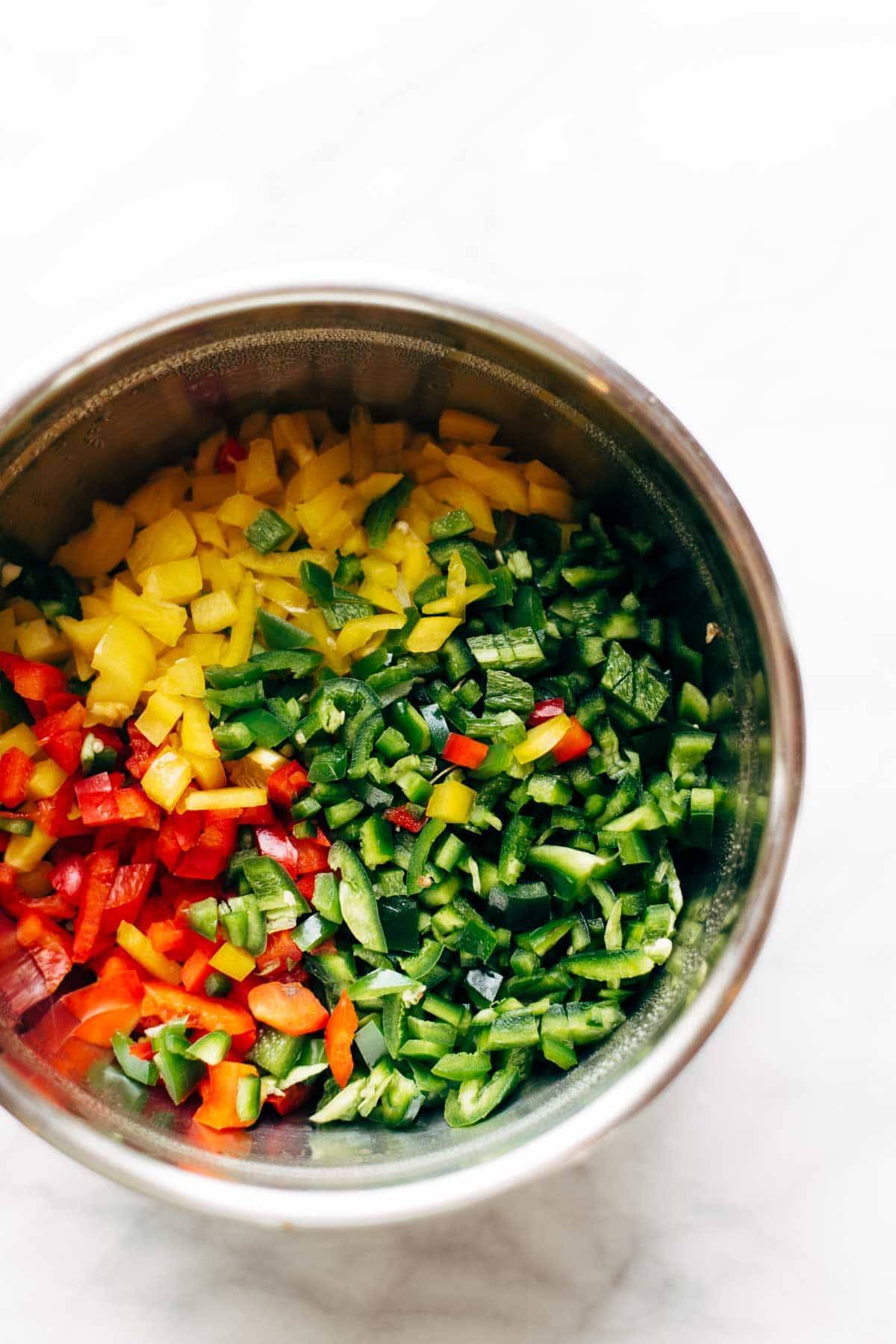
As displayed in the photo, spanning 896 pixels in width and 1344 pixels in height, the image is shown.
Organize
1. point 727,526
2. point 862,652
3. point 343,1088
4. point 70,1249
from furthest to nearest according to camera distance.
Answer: point 862,652 < point 70,1249 < point 343,1088 < point 727,526

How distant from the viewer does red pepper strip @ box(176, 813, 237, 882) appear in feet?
4.62

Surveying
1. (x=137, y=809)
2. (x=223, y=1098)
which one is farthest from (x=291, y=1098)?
(x=137, y=809)

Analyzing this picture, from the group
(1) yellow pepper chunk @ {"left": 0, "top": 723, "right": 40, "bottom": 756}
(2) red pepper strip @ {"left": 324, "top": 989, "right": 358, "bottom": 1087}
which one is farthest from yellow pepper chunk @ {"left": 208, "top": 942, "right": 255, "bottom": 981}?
(1) yellow pepper chunk @ {"left": 0, "top": 723, "right": 40, "bottom": 756}

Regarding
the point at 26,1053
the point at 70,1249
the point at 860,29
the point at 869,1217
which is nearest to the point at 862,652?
the point at 869,1217

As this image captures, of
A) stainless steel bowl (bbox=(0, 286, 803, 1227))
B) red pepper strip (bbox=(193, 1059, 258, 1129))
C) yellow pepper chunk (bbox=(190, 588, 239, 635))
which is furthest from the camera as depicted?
yellow pepper chunk (bbox=(190, 588, 239, 635))

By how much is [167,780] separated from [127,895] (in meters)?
0.17

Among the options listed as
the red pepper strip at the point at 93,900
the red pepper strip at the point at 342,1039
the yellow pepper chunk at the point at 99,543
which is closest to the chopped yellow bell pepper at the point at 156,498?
the yellow pepper chunk at the point at 99,543

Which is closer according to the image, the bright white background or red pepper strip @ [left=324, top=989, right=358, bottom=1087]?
red pepper strip @ [left=324, top=989, right=358, bottom=1087]

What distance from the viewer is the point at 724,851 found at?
1307mm

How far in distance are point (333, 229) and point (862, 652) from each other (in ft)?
3.29

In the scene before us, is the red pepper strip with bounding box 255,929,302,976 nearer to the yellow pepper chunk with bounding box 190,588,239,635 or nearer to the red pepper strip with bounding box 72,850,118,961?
the red pepper strip with bounding box 72,850,118,961

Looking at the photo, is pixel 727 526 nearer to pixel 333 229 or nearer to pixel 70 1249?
pixel 333 229

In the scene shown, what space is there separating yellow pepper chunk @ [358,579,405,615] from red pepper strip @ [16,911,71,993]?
60 cm

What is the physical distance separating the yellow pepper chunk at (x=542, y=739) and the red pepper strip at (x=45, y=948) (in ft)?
2.10
